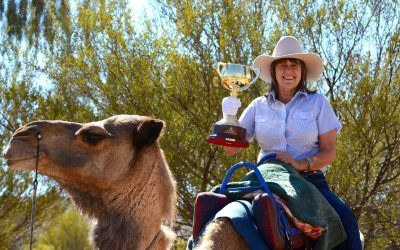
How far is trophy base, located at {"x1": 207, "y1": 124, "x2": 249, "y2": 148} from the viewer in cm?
532

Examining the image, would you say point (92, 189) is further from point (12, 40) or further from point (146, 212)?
point (12, 40)

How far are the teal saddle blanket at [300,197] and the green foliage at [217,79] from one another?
29.6 feet

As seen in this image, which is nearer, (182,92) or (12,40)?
(182,92)

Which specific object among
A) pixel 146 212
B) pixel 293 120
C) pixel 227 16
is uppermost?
pixel 227 16

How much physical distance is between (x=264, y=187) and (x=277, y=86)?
132cm

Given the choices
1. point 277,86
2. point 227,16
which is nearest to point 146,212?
point 277,86

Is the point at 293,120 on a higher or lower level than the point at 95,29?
lower

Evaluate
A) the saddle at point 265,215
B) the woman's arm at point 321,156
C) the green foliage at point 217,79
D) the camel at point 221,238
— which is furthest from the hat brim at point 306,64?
the green foliage at point 217,79

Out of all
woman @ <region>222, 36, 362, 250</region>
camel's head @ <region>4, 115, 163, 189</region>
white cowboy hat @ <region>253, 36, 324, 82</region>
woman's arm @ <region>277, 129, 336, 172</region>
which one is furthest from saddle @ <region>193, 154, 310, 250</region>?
white cowboy hat @ <region>253, 36, 324, 82</region>

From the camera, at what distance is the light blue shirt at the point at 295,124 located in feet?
18.6

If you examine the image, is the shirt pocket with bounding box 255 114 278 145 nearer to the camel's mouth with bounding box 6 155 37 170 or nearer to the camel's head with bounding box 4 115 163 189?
the camel's head with bounding box 4 115 163 189

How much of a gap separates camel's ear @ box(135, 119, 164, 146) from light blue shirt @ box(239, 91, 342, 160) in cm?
71

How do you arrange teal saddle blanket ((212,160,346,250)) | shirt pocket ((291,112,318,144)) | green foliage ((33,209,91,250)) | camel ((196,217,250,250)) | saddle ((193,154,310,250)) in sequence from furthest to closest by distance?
green foliage ((33,209,91,250)) → shirt pocket ((291,112,318,144)) → teal saddle blanket ((212,160,346,250)) → saddle ((193,154,310,250)) → camel ((196,217,250,250))

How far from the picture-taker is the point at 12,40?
72.2 ft
